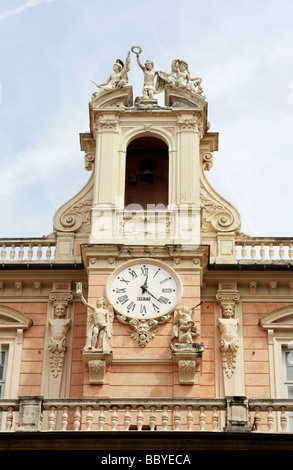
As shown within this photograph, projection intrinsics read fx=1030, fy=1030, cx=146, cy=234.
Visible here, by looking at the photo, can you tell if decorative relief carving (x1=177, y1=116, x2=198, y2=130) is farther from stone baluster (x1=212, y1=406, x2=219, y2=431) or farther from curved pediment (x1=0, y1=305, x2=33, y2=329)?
stone baluster (x1=212, y1=406, x2=219, y2=431)

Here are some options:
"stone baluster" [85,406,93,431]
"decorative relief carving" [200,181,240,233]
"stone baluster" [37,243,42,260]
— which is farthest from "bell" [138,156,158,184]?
"stone baluster" [85,406,93,431]

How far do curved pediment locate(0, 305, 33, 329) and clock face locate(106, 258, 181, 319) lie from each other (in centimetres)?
203

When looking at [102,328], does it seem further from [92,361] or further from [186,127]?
[186,127]

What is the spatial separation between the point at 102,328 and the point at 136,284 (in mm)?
1448

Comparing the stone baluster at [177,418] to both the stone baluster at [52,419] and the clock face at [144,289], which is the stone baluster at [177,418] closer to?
the stone baluster at [52,419]

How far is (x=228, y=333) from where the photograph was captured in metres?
22.2

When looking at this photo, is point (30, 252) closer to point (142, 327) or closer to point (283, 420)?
point (142, 327)

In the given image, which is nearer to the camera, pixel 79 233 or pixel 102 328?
pixel 102 328

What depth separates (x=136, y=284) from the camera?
73.3 feet

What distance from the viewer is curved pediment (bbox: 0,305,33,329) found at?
893 inches
